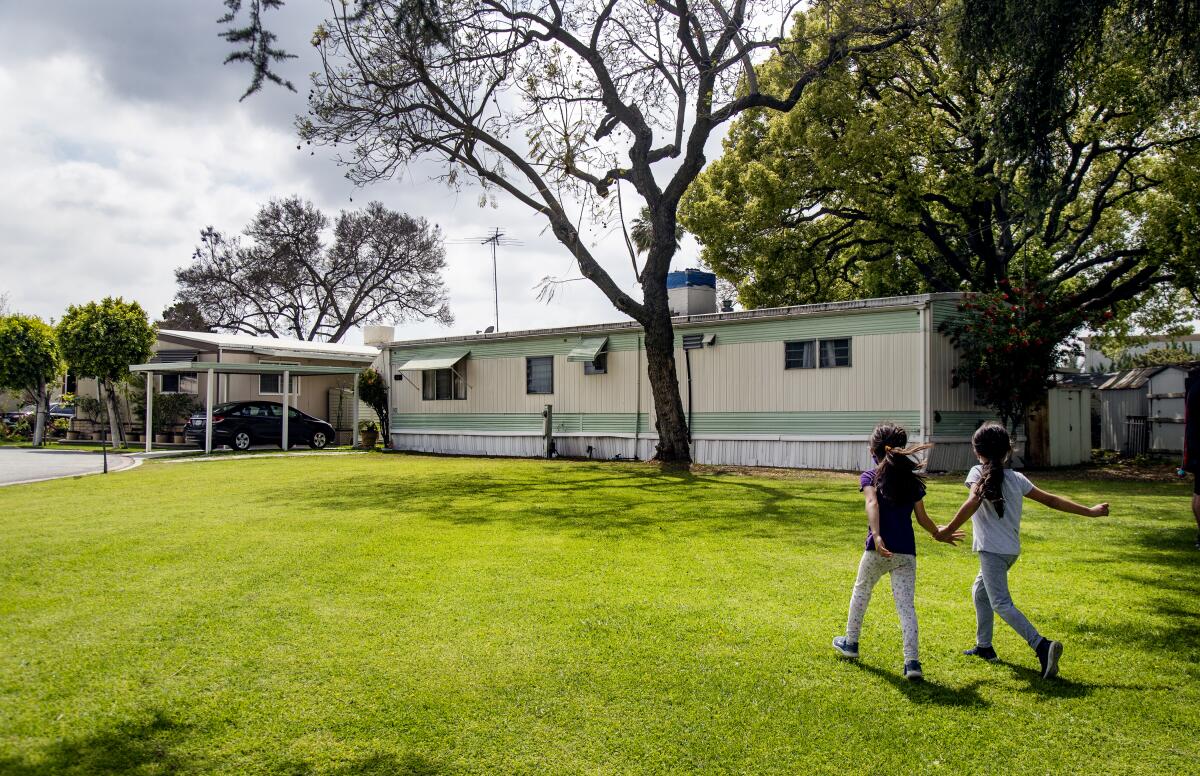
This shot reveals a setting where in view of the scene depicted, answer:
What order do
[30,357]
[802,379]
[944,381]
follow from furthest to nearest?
[30,357]
[802,379]
[944,381]

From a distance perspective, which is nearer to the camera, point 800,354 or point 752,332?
point 800,354

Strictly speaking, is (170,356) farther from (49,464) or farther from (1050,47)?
(1050,47)

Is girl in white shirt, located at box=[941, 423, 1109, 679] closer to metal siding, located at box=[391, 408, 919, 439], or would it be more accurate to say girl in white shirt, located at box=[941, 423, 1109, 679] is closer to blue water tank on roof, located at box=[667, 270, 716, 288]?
metal siding, located at box=[391, 408, 919, 439]

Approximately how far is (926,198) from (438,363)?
515 inches

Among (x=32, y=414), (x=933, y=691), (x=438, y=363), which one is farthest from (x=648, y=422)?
(x=32, y=414)

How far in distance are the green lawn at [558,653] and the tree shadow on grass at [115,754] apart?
0.01 meters

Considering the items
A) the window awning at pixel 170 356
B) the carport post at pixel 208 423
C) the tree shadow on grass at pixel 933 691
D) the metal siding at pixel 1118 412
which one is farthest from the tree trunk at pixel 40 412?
the metal siding at pixel 1118 412

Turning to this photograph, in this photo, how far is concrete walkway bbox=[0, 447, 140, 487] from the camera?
555 inches

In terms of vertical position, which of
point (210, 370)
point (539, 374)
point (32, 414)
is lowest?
point (32, 414)

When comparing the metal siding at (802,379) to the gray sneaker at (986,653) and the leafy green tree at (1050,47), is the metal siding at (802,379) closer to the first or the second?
the leafy green tree at (1050,47)

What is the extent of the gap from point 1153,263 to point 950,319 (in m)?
6.68

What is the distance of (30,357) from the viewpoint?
23172mm

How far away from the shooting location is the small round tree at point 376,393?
24250 mm

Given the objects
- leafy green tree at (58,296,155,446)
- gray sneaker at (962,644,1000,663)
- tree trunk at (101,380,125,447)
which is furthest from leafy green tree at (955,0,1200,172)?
tree trunk at (101,380,125,447)
